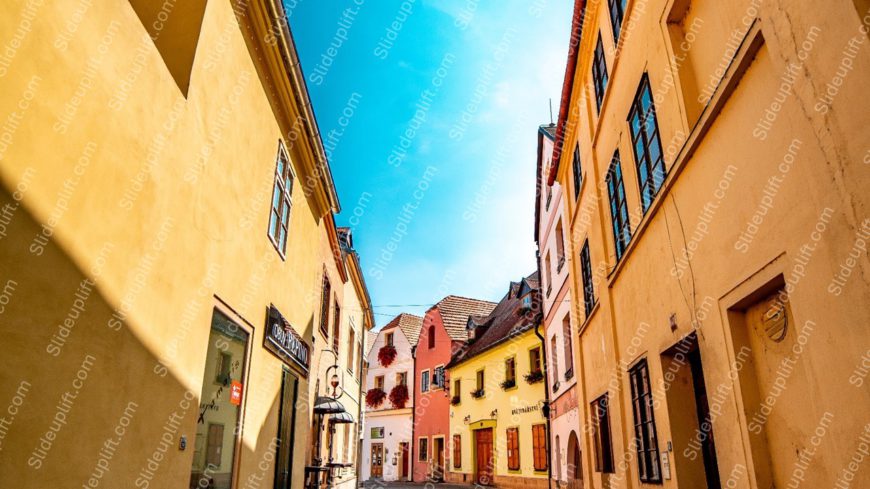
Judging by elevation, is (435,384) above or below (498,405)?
above

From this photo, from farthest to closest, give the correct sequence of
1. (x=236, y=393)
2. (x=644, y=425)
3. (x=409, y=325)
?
(x=409, y=325) < (x=644, y=425) < (x=236, y=393)

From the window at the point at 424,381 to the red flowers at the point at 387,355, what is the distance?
10.8 feet

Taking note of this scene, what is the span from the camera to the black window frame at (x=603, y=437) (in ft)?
31.0

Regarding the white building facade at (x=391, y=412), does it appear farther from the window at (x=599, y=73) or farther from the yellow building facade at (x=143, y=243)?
the window at (x=599, y=73)

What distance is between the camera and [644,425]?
725 cm

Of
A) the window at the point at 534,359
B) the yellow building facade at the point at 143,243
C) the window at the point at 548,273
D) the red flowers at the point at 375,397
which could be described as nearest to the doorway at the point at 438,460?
the red flowers at the point at 375,397

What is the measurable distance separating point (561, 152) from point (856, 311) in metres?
11.8

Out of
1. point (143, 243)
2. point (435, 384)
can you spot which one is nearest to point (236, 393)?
point (143, 243)

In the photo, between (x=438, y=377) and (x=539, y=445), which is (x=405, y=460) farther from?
(x=539, y=445)

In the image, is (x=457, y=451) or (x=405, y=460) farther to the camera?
(x=405, y=460)

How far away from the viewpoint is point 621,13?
26.5ft

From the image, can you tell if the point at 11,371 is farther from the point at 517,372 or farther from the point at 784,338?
the point at 517,372

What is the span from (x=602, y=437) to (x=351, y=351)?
973 cm

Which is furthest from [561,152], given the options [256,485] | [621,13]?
[256,485]
